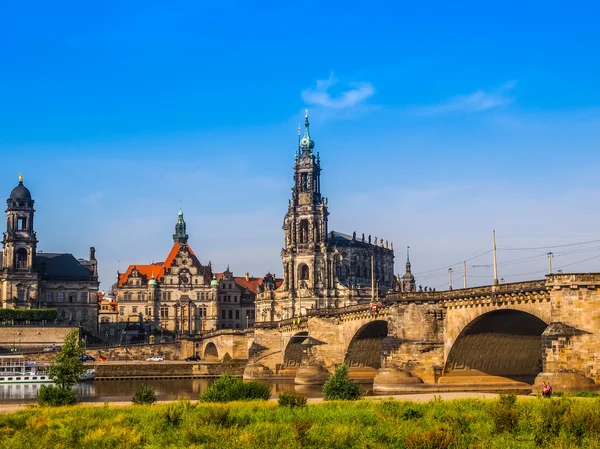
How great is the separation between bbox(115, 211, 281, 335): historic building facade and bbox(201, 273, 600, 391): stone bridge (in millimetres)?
70380

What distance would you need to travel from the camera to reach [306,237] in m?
157

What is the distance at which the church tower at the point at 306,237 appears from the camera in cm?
15325

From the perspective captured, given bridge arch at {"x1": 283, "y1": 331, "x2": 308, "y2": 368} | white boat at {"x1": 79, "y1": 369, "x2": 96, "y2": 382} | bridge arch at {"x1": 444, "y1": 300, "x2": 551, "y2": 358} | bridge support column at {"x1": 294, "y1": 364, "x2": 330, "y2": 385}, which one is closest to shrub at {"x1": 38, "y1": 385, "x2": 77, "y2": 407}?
bridge arch at {"x1": 444, "y1": 300, "x2": 551, "y2": 358}

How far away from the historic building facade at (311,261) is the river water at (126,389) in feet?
172

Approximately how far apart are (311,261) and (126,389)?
237 ft

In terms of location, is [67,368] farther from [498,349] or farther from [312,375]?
[312,375]

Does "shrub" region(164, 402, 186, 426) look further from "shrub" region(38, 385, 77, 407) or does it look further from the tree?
the tree

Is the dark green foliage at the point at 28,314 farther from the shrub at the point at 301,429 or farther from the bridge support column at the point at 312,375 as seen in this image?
the shrub at the point at 301,429

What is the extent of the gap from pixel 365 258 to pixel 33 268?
5983 centimetres

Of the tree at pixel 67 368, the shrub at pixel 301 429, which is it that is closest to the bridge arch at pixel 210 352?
the tree at pixel 67 368

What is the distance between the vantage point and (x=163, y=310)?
166 meters

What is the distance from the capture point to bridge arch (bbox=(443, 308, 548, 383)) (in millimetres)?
63438

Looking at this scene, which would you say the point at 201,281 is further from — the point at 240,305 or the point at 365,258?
the point at 365,258

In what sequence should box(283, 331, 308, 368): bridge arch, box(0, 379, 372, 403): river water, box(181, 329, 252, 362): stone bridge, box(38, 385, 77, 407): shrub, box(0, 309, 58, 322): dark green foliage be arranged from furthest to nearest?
1. box(0, 309, 58, 322): dark green foliage
2. box(181, 329, 252, 362): stone bridge
3. box(283, 331, 308, 368): bridge arch
4. box(0, 379, 372, 403): river water
5. box(38, 385, 77, 407): shrub
